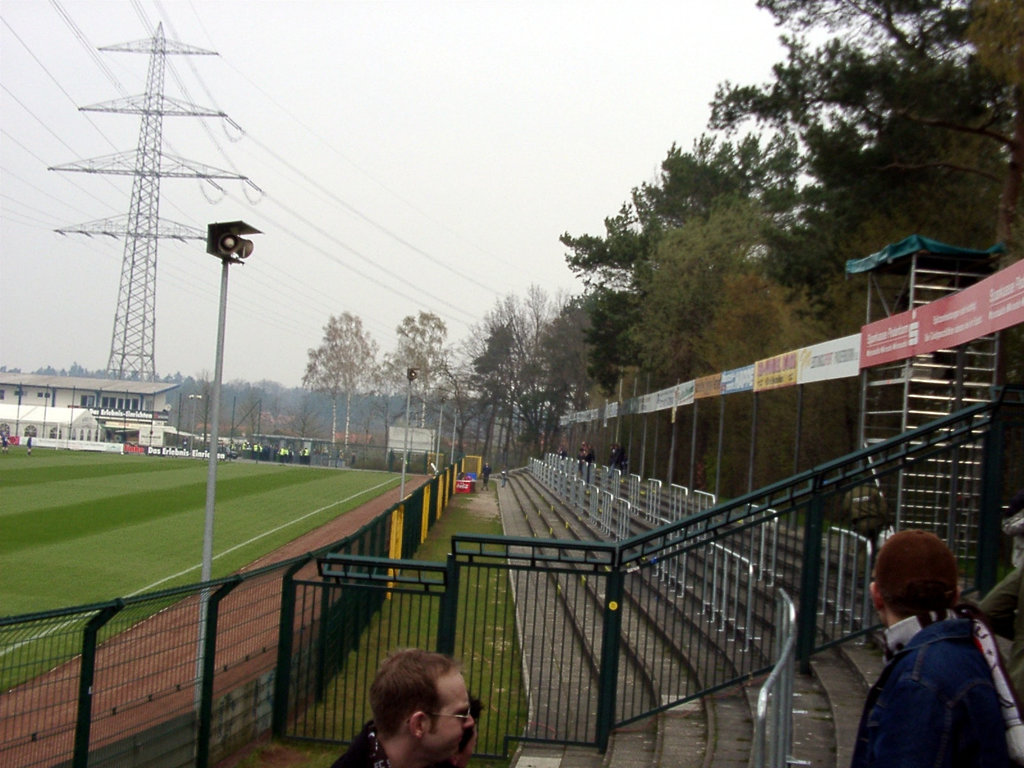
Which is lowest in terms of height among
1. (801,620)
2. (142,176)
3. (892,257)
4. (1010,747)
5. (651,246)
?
(801,620)

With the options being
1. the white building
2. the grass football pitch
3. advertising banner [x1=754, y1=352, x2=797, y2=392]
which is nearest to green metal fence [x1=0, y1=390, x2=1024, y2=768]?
advertising banner [x1=754, y1=352, x2=797, y2=392]

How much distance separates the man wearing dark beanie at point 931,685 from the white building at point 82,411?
224ft

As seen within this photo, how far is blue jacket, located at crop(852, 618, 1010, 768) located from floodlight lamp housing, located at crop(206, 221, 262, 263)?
794 centimetres

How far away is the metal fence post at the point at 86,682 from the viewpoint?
540 cm

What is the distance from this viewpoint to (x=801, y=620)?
7.55 m

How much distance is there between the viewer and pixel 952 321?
10008 millimetres

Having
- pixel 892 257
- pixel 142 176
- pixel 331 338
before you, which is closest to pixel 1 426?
pixel 142 176

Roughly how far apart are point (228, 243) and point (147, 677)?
444 cm

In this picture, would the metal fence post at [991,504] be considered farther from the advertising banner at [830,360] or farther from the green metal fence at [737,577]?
the advertising banner at [830,360]

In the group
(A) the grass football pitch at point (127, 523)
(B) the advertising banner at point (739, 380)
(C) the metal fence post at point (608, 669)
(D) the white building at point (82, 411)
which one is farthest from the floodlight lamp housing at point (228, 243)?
(D) the white building at point (82, 411)

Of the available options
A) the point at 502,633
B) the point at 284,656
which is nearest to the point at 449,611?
the point at 502,633

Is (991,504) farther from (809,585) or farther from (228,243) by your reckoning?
(228,243)

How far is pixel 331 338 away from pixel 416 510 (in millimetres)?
77515

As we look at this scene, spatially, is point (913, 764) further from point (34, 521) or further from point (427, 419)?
point (427, 419)
